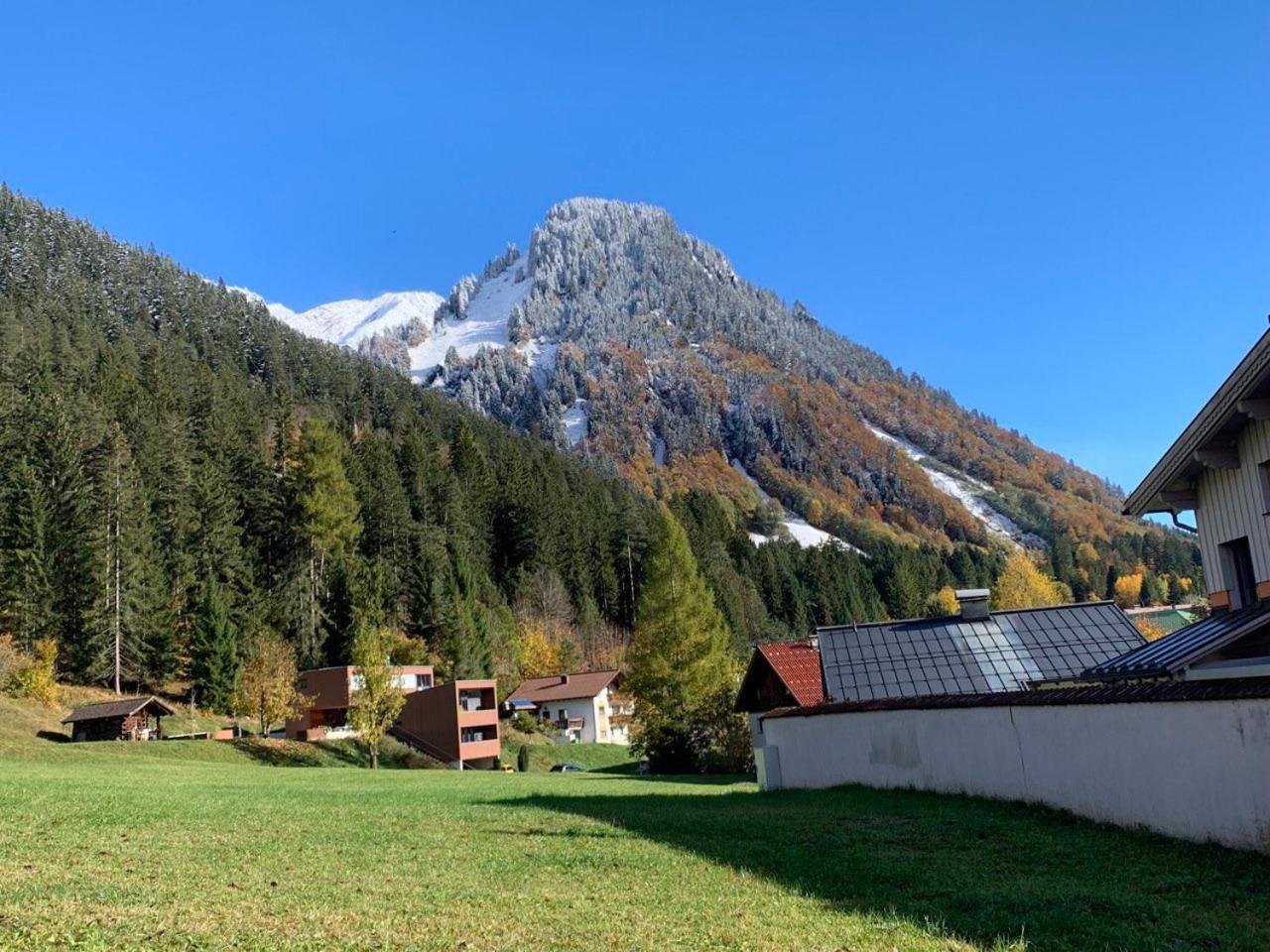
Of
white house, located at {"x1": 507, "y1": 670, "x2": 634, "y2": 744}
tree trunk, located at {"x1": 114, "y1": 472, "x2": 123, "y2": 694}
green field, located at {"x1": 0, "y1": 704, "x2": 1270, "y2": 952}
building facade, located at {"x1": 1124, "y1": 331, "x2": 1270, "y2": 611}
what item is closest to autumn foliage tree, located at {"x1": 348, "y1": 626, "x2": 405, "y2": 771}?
tree trunk, located at {"x1": 114, "y1": 472, "x2": 123, "y2": 694}

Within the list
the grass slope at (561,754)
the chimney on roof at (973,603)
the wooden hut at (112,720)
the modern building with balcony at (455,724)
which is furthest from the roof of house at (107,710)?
the chimney on roof at (973,603)

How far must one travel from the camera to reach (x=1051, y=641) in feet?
90.8

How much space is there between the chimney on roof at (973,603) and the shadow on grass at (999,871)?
15.4 m

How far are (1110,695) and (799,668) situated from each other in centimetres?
2391

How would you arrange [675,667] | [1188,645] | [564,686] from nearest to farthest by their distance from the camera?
[1188,645] < [675,667] < [564,686]

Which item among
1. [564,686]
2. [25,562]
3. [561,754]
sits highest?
[25,562]

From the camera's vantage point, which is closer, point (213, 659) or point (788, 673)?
point (788, 673)

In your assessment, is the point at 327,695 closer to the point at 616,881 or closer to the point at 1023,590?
the point at 616,881

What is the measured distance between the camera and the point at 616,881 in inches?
349

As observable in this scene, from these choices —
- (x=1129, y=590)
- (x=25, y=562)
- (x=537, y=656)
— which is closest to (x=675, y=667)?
(x=25, y=562)

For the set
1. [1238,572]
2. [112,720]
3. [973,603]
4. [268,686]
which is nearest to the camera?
[1238,572]

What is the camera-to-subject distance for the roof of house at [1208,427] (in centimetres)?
1185

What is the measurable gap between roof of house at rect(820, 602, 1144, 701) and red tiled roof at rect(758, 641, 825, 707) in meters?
5.13

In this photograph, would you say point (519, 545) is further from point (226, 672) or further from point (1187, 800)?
point (1187, 800)
